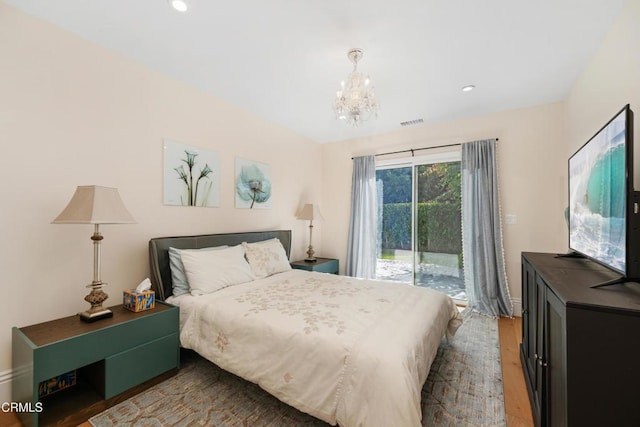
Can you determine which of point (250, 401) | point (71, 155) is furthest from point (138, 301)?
point (71, 155)

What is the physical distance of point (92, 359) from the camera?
1691mm

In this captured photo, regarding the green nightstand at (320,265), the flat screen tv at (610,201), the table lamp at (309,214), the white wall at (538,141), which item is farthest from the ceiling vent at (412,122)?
the green nightstand at (320,265)

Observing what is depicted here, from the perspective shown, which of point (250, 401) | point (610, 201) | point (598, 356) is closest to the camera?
point (598, 356)

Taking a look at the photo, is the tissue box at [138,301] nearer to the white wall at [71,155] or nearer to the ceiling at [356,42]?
the white wall at [71,155]

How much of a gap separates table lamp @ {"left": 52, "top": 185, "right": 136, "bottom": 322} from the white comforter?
56cm

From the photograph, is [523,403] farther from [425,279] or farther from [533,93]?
[533,93]

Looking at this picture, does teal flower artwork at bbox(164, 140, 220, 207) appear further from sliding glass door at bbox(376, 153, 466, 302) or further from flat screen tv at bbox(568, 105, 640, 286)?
flat screen tv at bbox(568, 105, 640, 286)

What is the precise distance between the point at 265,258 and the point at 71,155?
1890 mm

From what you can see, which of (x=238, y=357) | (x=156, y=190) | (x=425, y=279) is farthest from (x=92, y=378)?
(x=425, y=279)

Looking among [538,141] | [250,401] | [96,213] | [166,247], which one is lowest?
[250,401]

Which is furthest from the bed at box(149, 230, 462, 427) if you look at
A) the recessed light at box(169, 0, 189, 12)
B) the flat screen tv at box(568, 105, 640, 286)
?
the recessed light at box(169, 0, 189, 12)

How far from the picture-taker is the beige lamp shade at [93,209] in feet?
5.69

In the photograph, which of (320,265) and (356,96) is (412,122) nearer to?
(356,96)

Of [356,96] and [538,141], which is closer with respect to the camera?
[356,96]
